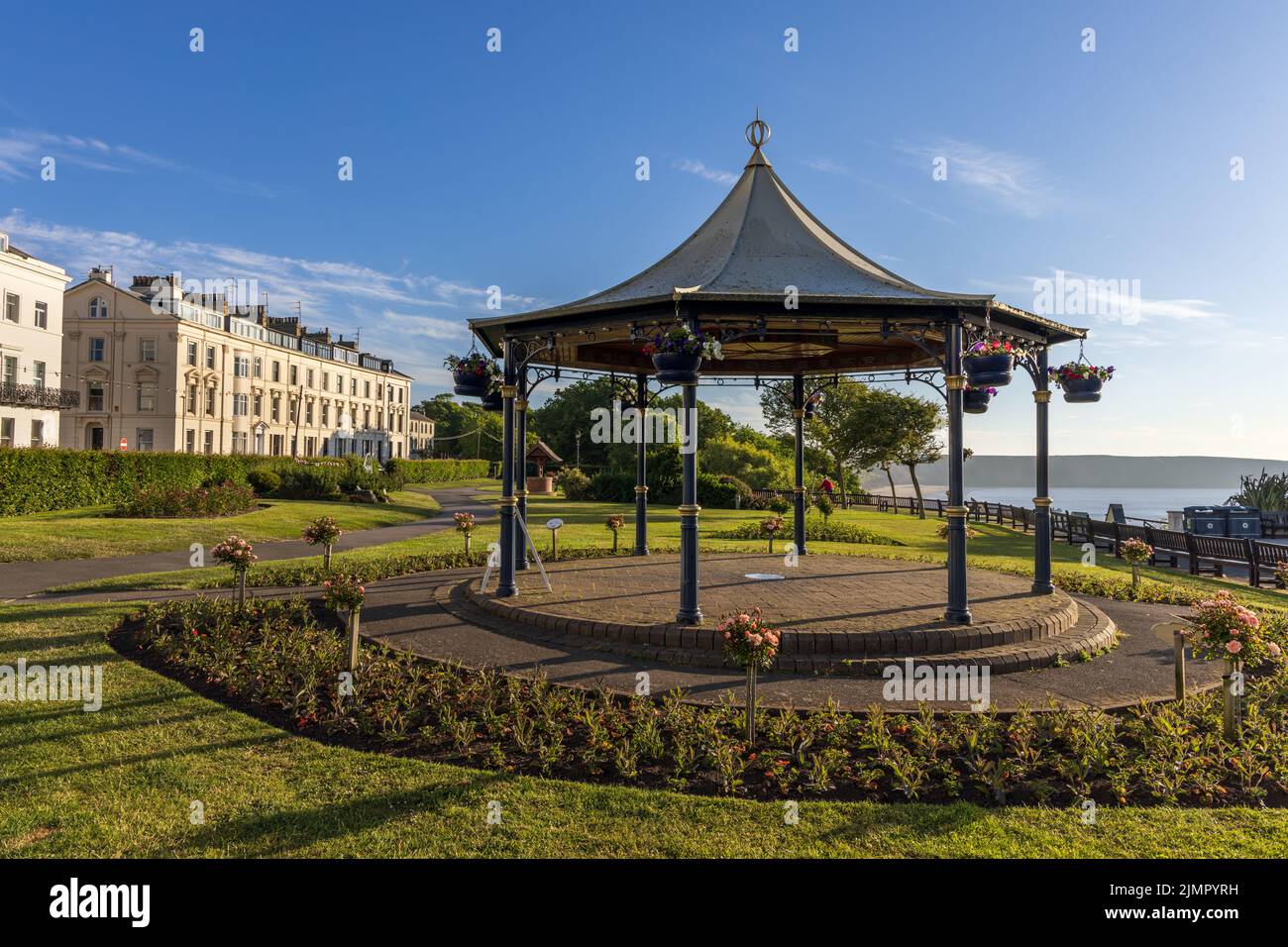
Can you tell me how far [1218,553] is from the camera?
18812 millimetres

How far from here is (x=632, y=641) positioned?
8508mm

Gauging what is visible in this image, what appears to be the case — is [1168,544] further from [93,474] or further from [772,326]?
[93,474]

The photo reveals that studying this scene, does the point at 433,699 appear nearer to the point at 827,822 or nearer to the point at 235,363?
the point at 827,822

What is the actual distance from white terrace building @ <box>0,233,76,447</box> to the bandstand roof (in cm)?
3927

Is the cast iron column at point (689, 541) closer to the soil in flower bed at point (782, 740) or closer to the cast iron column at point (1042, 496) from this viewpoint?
the soil in flower bed at point (782, 740)

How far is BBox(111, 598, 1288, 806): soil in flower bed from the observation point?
16.3ft

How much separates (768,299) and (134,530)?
20441mm

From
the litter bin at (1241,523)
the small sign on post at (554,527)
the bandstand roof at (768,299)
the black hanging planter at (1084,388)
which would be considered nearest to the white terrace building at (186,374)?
the small sign on post at (554,527)

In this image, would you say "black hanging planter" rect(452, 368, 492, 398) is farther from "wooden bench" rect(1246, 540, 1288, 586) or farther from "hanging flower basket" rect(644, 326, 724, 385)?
"wooden bench" rect(1246, 540, 1288, 586)

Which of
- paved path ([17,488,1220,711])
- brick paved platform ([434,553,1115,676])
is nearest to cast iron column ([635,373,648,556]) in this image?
brick paved platform ([434,553,1115,676])

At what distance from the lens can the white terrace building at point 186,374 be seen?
55.2 metres
